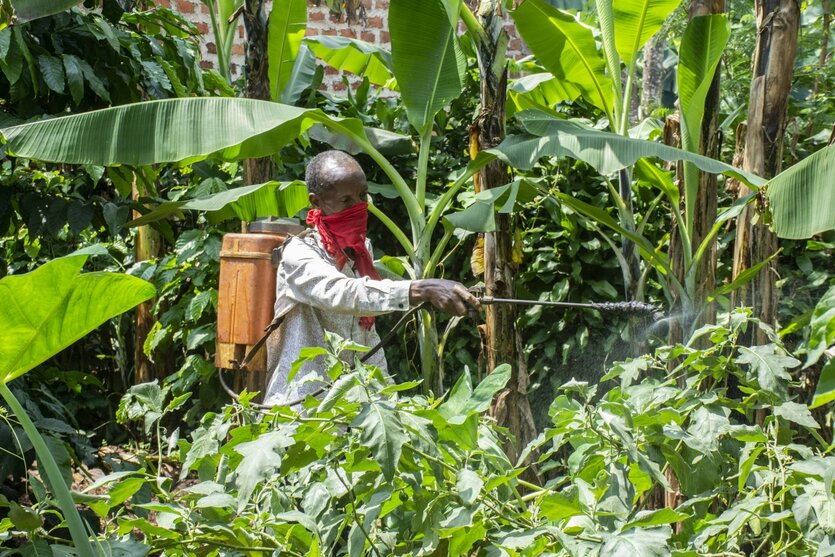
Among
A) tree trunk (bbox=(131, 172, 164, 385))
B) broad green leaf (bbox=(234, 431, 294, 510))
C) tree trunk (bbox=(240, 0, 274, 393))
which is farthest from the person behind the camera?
tree trunk (bbox=(131, 172, 164, 385))

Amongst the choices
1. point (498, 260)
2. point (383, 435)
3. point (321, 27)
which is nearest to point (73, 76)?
point (498, 260)

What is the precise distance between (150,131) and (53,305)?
2.16 m

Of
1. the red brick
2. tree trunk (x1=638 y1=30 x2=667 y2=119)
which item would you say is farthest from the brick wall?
tree trunk (x1=638 y1=30 x2=667 y2=119)

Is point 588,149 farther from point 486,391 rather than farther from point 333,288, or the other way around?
point 486,391

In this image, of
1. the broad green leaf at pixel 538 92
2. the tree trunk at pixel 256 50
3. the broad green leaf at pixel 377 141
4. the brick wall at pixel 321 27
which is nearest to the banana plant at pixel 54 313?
the tree trunk at pixel 256 50

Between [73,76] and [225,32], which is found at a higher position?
[225,32]

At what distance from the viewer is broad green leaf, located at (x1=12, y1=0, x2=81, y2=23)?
9.04 ft

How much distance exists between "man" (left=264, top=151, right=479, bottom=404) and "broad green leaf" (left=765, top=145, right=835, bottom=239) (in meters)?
1.16

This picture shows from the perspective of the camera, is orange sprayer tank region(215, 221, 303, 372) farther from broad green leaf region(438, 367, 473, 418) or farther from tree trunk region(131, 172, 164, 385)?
tree trunk region(131, 172, 164, 385)

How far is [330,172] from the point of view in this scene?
3182 millimetres

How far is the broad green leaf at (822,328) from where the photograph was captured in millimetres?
1338

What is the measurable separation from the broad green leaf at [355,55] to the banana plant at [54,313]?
371 centimetres

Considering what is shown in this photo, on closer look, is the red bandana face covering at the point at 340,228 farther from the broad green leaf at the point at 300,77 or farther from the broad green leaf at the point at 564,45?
the broad green leaf at the point at 300,77

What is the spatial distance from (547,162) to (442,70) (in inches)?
36.6
